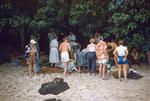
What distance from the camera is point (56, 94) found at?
557 inches

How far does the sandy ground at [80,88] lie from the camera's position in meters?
13.8

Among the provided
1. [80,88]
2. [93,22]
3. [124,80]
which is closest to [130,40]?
[93,22]

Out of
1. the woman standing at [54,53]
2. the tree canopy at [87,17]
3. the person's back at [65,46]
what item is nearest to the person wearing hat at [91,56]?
the person's back at [65,46]

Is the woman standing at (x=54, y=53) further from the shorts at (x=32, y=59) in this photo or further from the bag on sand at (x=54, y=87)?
the bag on sand at (x=54, y=87)

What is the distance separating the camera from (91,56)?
1625 centimetres

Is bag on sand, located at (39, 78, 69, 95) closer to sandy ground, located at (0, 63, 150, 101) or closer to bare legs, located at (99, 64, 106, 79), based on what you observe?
sandy ground, located at (0, 63, 150, 101)

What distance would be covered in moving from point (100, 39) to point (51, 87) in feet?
12.1

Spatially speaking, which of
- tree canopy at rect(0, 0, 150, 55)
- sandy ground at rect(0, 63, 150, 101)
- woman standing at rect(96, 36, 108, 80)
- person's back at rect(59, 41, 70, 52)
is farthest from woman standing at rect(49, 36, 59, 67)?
woman standing at rect(96, 36, 108, 80)

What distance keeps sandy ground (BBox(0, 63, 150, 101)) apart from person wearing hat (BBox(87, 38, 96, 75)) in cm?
40

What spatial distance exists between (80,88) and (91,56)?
2065 millimetres

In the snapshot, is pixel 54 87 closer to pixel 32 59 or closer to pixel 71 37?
pixel 32 59

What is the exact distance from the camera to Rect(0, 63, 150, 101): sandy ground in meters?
13.8

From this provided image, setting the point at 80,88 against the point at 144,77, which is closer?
the point at 80,88

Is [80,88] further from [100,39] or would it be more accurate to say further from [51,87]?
[100,39]
